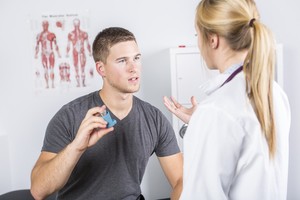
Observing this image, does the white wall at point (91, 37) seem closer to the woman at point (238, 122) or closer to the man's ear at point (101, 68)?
the man's ear at point (101, 68)

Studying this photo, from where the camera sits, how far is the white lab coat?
0.73m

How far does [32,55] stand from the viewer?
1727 mm

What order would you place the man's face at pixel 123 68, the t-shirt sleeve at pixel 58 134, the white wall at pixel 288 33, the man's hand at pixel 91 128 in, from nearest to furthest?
the man's hand at pixel 91 128 < the t-shirt sleeve at pixel 58 134 < the man's face at pixel 123 68 < the white wall at pixel 288 33

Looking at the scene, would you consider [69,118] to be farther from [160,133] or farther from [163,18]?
[163,18]

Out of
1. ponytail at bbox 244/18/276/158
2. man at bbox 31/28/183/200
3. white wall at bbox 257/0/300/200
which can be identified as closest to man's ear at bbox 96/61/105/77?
man at bbox 31/28/183/200

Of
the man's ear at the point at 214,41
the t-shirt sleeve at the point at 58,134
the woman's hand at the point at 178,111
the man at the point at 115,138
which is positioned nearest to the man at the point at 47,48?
the man at the point at 115,138

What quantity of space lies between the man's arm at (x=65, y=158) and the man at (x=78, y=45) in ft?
2.12

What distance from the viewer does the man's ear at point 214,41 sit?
0.83 meters

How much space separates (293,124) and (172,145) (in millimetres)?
836

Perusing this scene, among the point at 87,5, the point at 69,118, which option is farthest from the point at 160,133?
the point at 87,5

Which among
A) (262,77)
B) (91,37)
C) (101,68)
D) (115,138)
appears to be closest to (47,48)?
(91,37)

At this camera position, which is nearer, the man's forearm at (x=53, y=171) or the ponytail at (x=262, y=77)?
the ponytail at (x=262, y=77)

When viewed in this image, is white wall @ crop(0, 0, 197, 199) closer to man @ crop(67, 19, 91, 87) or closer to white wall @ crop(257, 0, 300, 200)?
man @ crop(67, 19, 91, 87)

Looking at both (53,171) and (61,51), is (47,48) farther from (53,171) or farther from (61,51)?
(53,171)
